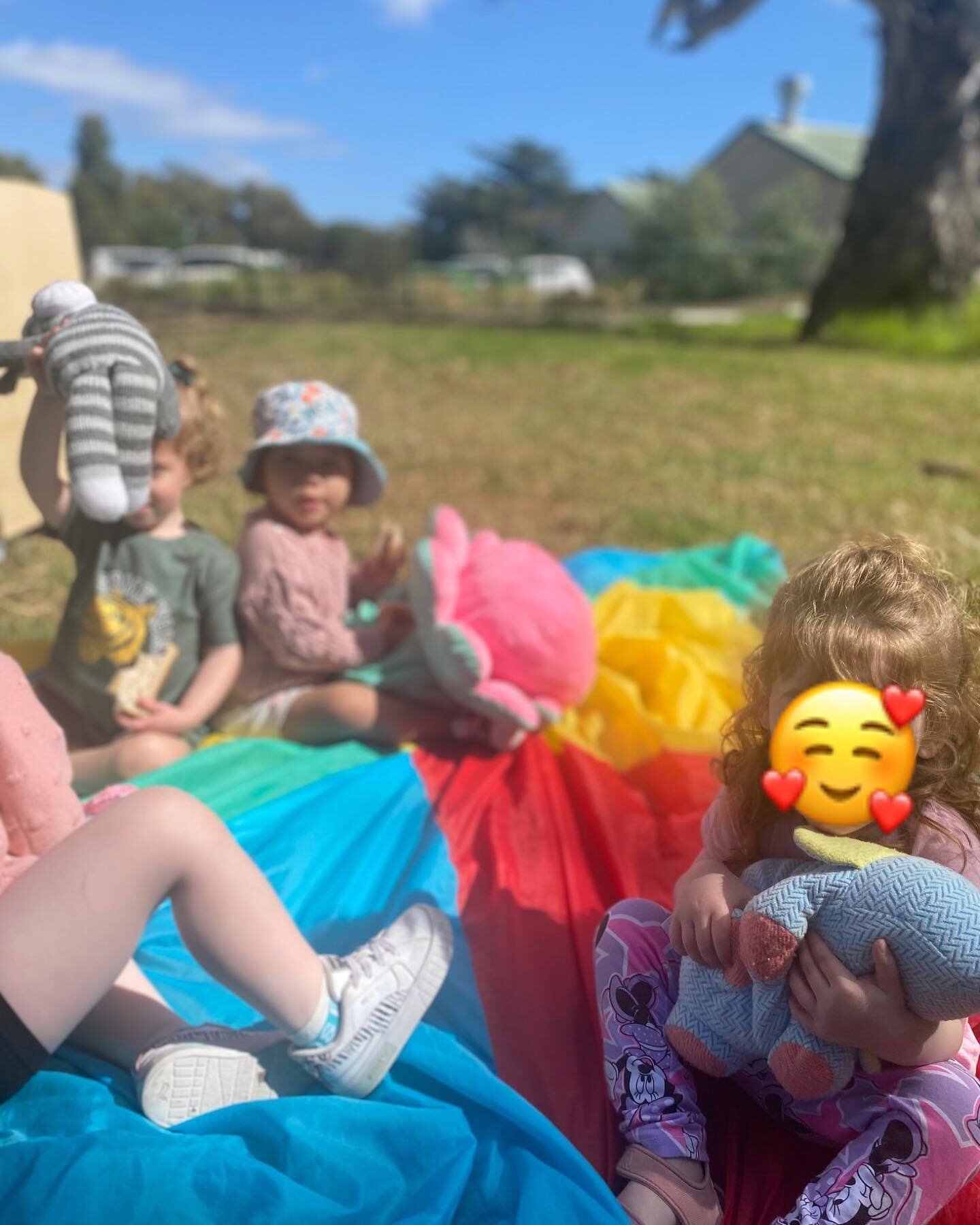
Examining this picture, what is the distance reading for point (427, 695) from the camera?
113 inches

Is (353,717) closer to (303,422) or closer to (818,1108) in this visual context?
(303,422)

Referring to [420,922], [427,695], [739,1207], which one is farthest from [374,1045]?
[427,695]

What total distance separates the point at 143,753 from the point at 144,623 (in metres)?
0.32

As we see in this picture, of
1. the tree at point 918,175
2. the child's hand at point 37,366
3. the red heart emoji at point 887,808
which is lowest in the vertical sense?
the red heart emoji at point 887,808

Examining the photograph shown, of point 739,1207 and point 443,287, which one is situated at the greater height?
point 443,287

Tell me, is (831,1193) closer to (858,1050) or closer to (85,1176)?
(858,1050)

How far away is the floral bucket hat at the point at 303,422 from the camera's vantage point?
2824 millimetres

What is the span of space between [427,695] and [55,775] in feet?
4.17

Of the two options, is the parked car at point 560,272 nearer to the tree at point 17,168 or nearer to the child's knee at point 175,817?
the tree at point 17,168

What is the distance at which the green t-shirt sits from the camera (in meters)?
2.58

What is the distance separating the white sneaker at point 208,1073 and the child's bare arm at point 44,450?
3.79 ft

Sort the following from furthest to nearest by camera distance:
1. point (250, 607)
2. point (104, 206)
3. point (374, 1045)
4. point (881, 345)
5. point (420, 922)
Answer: point (104, 206) → point (881, 345) → point (250, 607) → point (420, 922) → point (374, 1045)

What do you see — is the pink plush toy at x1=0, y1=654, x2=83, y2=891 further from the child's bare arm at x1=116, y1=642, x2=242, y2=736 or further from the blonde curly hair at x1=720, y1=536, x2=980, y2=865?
the blonde curly hair at x1=720, y1=536, x2=980, y2=865

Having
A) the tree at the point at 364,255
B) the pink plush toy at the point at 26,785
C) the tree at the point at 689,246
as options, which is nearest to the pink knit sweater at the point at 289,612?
the pink plush toy at the point at 26,785
